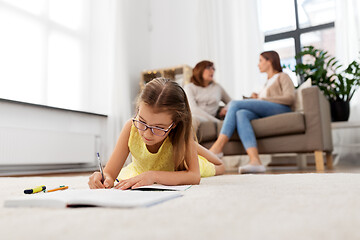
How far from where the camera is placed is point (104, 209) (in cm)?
59

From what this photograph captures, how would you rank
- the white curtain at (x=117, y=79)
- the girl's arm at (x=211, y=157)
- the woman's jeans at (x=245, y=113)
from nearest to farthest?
the girl's arm at (x=211, y=157)
the woman's jeans at (x=245, y=113)
the white curtain at (x=117, y=79)

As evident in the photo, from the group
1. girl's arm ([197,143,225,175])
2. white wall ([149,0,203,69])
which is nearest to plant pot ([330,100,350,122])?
girl's arm ([197,143,225,175])

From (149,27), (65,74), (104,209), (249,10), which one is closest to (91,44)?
(65,74)

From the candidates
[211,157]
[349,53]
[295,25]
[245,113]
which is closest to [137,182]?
[211,157]

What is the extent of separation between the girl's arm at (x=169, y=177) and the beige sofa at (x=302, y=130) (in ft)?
4.40

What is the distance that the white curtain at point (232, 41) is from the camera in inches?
154

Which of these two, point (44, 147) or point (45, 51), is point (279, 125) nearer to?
point (44, 147)

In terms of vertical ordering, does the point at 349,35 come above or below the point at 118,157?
above

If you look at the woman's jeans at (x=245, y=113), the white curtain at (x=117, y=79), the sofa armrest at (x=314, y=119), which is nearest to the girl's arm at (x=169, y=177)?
the woman's jeans at (x=245, y=113)

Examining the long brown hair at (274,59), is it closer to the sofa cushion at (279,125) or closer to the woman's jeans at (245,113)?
the woman's jeans at (245,113)

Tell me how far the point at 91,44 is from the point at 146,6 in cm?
148

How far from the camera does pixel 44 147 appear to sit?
2867mm

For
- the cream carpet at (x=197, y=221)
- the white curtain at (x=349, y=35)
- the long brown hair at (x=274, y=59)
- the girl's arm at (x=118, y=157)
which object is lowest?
the cream carpet at (x=197, y=221)

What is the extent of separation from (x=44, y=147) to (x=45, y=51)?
0.92 m
